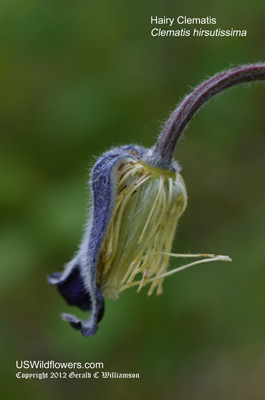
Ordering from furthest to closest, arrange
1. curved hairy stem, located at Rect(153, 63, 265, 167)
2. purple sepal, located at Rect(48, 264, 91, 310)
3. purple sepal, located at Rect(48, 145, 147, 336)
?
purple sepal, located at Rect(48, 264, 91, 310), purple sepal, located at Rect(48, 145, 147, 336), curved hairy stem, located at Rect(153, 63, 265, 167)

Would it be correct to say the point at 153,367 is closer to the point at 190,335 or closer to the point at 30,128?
the point at 190,335

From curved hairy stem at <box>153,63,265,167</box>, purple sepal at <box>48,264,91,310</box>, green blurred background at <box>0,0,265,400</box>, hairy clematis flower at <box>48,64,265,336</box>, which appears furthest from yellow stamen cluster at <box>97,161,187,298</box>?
green blurred background at <box>0,0,265,400</box>

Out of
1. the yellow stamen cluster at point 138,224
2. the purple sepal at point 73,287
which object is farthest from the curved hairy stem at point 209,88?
the purple sepal at point 73,287

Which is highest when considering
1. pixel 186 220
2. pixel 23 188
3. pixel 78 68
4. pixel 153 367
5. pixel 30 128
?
pixel 78 68

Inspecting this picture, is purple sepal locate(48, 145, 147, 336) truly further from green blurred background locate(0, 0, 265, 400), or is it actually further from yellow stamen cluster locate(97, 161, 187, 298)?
green blurred background locate(0, 0, 265, 400)

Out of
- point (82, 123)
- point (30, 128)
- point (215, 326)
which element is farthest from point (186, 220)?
point (30, 128)

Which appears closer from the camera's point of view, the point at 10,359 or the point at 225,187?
the point at 10,359
